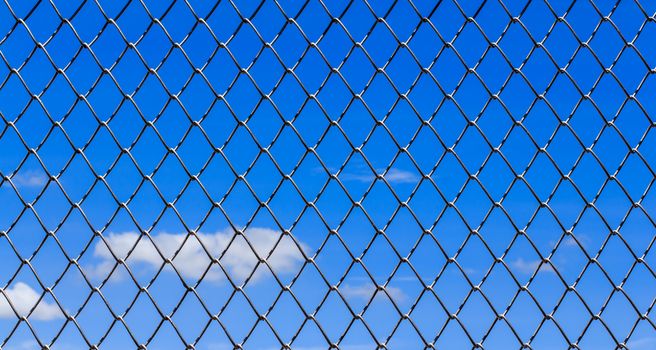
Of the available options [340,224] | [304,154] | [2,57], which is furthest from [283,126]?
[2,57]

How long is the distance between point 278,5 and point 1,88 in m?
1.39

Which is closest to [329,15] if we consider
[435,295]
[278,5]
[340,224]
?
[278,5]

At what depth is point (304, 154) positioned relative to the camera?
14.0ft

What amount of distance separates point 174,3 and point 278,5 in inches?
19.2

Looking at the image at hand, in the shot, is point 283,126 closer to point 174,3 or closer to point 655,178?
point 174,3

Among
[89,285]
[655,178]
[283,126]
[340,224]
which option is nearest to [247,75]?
[283,126]

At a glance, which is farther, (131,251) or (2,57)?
(2,57)

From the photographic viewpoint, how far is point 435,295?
14.0 feet

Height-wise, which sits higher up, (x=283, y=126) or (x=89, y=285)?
(x=283, y=126)

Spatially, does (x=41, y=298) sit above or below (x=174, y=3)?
below

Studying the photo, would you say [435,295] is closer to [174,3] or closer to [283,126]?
[283,126]

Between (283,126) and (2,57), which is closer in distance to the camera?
(283,126)

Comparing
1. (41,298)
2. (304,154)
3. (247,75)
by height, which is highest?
(247,75)

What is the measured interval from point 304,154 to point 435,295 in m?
0.87
